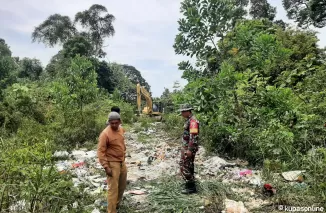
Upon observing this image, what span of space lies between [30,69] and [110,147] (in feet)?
97.0

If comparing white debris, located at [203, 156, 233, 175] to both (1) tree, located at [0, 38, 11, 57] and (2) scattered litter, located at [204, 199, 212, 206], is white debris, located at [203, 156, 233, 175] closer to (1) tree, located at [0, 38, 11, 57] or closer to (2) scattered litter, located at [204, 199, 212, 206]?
(2) scattered litter, located at [204, 199, 212, 206]

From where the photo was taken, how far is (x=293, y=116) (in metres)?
5.98

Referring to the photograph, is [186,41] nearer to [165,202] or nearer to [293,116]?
[293,116]

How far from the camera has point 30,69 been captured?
30.7 metres

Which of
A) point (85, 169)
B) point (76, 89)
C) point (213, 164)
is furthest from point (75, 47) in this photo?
point (213, 164)

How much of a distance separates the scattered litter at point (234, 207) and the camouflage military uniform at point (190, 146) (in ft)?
2.63

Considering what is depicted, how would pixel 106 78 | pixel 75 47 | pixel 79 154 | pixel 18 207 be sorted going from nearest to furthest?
1. pixel 18 207
2. pixel 79 154
3. pixel 75 47
4. pixel 106 78

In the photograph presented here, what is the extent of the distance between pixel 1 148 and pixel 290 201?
12.6ft

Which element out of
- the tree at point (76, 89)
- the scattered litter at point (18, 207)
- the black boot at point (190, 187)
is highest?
the tree at point (76, 89)

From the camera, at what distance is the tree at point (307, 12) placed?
18.7 metres

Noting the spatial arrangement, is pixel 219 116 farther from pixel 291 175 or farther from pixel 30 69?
pixel 30 69

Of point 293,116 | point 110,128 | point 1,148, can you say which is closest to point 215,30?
point 293,116

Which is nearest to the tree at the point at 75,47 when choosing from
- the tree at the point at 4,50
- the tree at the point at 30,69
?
the tree at the point at 30,69

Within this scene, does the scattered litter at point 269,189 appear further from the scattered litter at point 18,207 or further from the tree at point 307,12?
the tree at point 307,12
